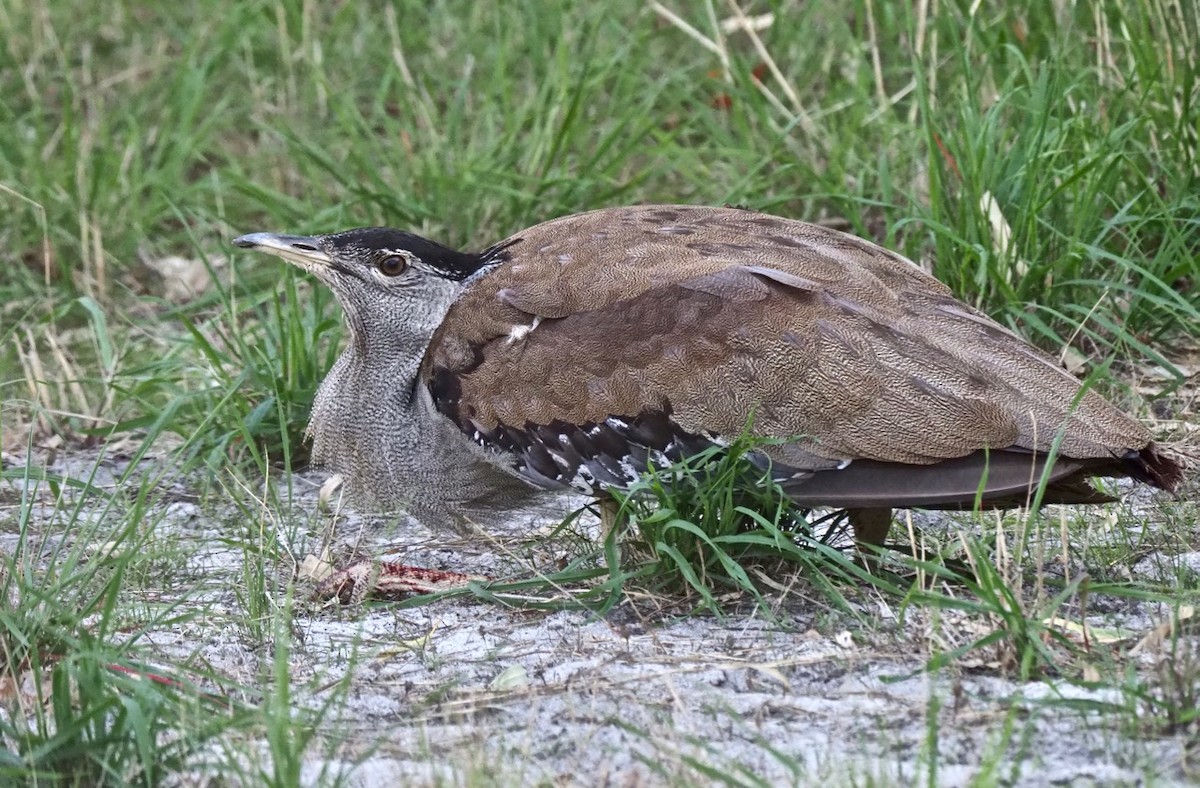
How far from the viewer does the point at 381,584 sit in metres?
3.90

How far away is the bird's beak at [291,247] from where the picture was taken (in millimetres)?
4273

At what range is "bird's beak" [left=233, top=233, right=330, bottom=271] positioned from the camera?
168 inches

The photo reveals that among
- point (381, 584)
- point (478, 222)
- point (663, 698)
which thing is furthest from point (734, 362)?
point (478, 222)


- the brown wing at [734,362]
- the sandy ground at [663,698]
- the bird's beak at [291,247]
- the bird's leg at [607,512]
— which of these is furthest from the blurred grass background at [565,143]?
the sandy ground at [663,698]

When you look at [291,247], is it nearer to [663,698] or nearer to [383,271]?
[383,271]

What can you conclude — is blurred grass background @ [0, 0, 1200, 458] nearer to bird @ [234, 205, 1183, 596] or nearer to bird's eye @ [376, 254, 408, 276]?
bird's eye @ [376, 254, 408, 276]

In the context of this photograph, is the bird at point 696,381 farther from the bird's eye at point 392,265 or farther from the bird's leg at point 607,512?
the bird's leg at point 607,512

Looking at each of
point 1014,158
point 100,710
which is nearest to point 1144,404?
point 1014,158

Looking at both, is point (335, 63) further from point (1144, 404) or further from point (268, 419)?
point (1144, 404)

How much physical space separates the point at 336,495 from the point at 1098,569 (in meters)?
2.17

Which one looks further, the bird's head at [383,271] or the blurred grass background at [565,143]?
the blurred grass background at [565,143]

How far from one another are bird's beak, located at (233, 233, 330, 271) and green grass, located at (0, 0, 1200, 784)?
45cm

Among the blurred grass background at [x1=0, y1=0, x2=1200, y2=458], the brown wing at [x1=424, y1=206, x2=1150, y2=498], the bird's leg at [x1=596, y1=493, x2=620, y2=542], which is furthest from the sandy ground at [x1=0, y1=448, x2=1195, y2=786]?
the blurred grass background at [x1=0, y1=0, x2=1200, y2=458]

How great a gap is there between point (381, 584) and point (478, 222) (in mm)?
2349
